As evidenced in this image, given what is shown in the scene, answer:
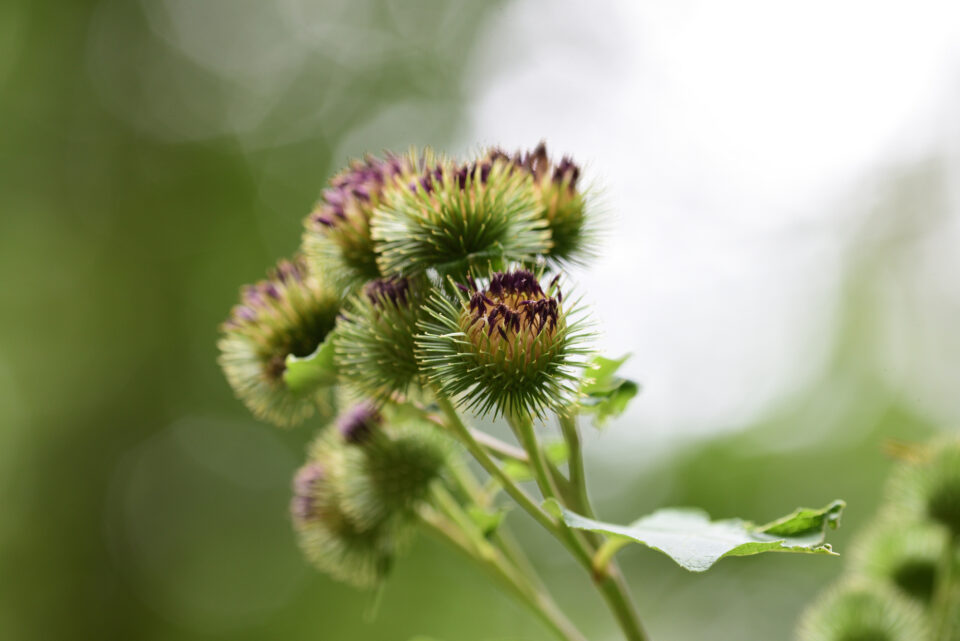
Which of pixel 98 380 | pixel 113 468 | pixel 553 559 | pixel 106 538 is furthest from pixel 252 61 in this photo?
pixel 553 559

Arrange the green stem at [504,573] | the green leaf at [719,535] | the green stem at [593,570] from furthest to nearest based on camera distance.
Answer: the green stem at [504,573], the green stem at [593,570], the green leaf at [719,535]

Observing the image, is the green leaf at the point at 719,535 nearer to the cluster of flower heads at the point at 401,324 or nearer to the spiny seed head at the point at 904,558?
the cluster of flower heads at the point at 401,324

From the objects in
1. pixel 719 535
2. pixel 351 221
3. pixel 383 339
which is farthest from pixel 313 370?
pixel 719 535

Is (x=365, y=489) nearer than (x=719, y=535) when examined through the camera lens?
No

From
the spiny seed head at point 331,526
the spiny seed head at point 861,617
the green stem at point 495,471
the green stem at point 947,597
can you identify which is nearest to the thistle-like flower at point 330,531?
the spiny seed head at point 331,526

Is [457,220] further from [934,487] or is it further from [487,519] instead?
[934,487]

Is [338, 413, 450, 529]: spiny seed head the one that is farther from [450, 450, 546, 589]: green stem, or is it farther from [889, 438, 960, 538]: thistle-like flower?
[889, 438, 960, 538]: thistle-like flower

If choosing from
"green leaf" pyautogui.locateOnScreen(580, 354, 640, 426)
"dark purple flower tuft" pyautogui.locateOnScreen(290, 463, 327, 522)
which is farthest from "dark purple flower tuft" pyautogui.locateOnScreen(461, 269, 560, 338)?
"dark purple flower tuft" pyautogui.locateOnScreen(290, 463, 327, 522)

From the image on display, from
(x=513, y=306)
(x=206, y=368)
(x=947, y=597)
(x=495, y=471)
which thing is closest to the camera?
(x=513, y=306)
